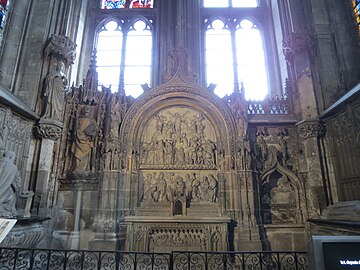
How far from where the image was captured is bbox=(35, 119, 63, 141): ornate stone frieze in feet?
27.1

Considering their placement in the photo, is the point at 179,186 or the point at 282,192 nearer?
the point at 179,186

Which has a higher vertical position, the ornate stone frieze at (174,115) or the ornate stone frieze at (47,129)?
the ornate stone frieze at (174,115)

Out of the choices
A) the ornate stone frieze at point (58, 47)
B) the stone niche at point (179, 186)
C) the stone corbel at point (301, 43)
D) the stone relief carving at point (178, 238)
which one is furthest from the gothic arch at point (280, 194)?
the ornate stone frieze at point (58, 47)

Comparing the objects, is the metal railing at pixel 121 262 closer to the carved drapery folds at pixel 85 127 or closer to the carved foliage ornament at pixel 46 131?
the carved drapery folds at pixel 85 127

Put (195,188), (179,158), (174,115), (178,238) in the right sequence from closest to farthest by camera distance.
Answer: (178,238)
(195,188)
(179,158)
(174,115)

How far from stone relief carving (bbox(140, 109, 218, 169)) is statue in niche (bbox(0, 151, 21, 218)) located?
377cm

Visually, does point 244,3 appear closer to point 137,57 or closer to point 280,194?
point 137,57

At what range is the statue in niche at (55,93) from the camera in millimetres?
8539

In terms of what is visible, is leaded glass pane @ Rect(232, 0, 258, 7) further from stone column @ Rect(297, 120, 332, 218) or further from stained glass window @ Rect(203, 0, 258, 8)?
stone column @ Rect(297, 120, 332, 218)

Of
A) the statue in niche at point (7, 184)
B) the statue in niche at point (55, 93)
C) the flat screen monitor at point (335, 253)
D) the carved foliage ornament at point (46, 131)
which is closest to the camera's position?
the flat screen monitor at point (335, 253)

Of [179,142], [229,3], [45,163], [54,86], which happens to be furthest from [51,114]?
[229,3]

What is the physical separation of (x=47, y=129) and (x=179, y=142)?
4301 millimetres

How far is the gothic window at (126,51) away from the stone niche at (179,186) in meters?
3.67

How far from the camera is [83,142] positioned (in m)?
9.10
